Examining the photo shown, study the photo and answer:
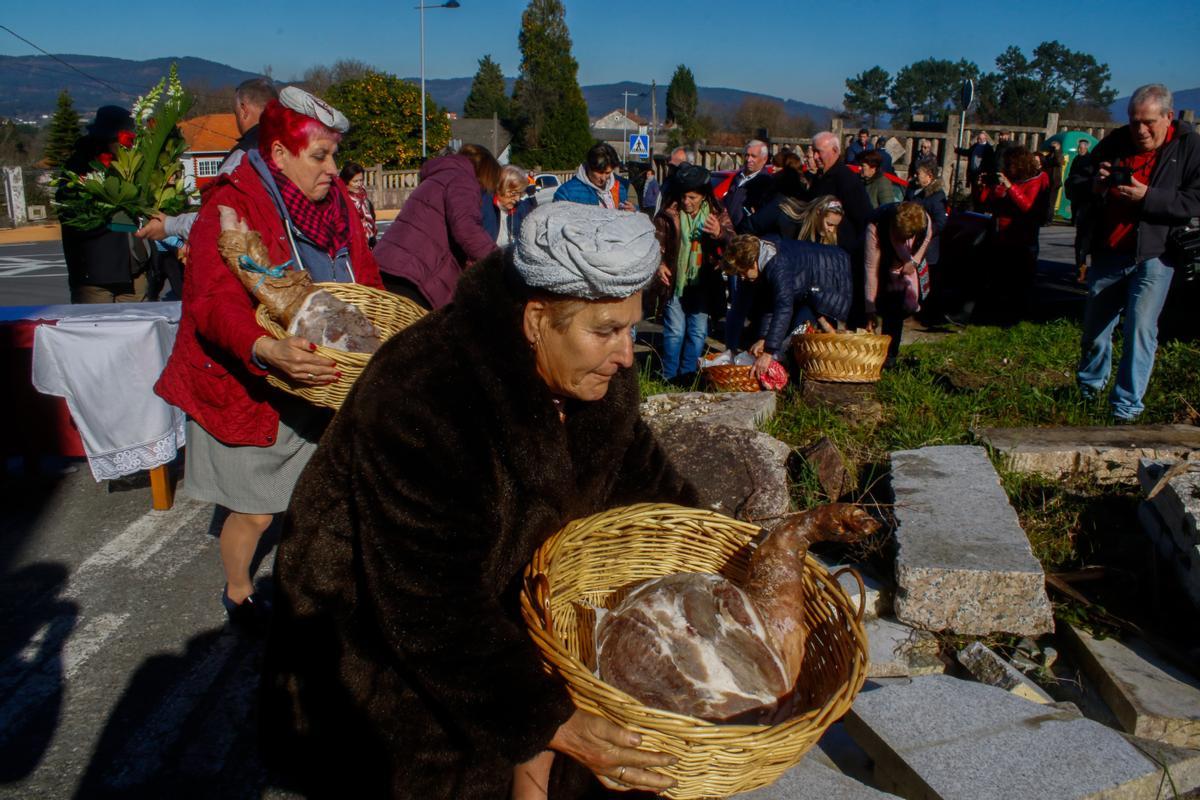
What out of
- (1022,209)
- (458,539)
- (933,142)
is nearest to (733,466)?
(458,539)

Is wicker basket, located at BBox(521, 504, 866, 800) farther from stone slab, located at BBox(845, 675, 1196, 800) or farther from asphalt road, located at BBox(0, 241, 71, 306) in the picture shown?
asphalt road, located at BBox(0, 241, 71, 306)

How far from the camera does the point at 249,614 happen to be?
11.9 feet

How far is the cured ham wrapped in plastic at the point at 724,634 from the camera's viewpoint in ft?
7.02

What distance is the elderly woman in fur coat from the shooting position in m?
1.91

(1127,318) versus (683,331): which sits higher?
(1127,318)

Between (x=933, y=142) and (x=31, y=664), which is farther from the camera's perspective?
(x=933, y=142)

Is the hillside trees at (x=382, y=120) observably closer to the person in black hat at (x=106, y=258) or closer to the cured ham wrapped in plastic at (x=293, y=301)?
the person in black hat at (x=106, y=258)

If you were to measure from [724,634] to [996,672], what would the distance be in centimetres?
178

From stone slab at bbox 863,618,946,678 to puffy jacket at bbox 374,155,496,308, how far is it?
337cm

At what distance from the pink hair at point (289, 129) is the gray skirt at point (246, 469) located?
1.00 metres

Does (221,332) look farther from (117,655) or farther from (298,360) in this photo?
(117,655)

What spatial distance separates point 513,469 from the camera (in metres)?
2.07

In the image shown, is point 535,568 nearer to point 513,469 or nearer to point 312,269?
point 513,469

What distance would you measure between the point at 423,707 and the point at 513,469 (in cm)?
61
